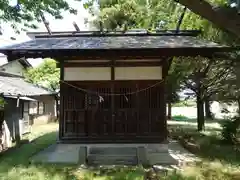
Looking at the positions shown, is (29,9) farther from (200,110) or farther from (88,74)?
(200,110)

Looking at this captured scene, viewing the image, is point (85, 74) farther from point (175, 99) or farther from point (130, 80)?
point (175, 99)

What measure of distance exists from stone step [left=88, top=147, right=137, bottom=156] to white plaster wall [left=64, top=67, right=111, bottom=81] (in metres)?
2.31

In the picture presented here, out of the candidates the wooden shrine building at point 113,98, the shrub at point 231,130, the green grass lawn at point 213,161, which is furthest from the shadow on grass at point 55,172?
the shrub at point 231,130

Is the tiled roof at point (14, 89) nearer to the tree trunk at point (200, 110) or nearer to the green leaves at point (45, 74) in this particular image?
the green leaves at point (45, 74)

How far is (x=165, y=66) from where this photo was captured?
874 centimetres

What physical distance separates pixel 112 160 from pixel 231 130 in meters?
5.49

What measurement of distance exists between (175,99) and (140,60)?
34.4 ft

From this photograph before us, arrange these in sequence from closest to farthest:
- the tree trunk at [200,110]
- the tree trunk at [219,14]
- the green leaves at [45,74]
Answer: the tree trunk at [219,14] → the tree trunk at [200,110] → the green leaves at [45,74]

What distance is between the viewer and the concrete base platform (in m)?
7.65

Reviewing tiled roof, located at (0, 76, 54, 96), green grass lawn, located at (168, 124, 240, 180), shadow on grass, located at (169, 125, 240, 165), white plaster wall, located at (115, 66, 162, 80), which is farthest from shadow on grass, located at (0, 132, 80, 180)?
shadow on grass, located at (169, 125, 240, 165)

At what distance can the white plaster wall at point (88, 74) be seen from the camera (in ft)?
28.8

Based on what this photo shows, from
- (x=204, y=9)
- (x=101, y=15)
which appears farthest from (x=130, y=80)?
(x=101, y=15)

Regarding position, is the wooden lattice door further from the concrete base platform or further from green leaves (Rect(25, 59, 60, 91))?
green leaves (Rect(25, 59, 60, 91))

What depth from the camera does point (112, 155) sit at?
8031 millimetres
